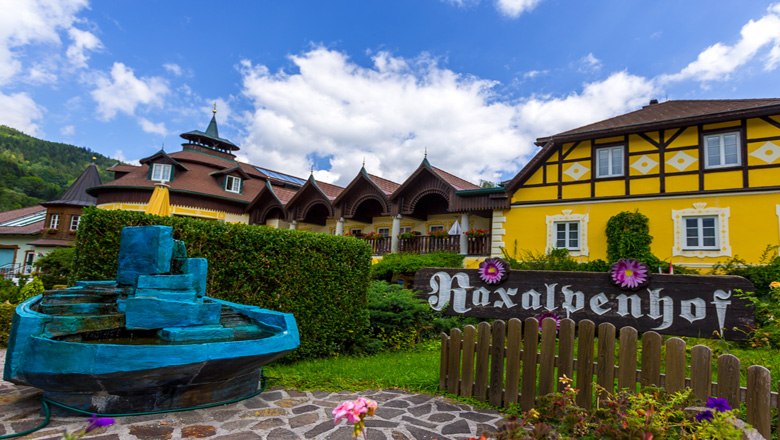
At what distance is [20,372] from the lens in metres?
3.29

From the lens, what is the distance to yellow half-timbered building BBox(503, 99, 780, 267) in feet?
41.4

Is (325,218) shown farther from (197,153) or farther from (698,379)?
(698,379)

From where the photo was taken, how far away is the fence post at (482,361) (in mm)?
4887

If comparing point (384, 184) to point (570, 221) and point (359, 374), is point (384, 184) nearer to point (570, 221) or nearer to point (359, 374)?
point (570, 221)

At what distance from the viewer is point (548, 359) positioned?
14.5ft

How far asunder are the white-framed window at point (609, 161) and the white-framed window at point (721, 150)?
8.03ft

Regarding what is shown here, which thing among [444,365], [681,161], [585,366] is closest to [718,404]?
[585,366]

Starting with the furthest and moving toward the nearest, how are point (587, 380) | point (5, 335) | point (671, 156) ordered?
point (671, 156), point (5, 335), point (587, 380)

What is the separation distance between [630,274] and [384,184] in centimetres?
1589

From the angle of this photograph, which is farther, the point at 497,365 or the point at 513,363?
the point at 497,365

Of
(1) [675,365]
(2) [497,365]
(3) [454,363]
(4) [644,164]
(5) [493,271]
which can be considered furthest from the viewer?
(4) [644,164]

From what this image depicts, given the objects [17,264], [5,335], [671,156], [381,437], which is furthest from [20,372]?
[17,264]

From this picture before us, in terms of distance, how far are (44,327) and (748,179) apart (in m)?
16.8

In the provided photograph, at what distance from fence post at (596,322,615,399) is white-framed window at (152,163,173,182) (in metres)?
28.6
